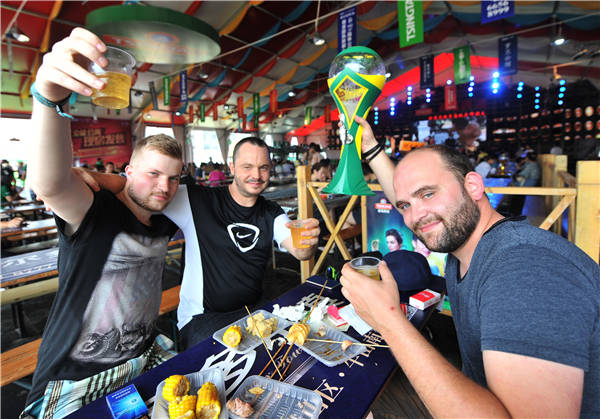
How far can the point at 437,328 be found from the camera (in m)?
3.24

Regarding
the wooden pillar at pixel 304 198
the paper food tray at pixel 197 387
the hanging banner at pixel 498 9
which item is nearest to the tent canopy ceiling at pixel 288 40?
the hanging banner at pixel 498 9

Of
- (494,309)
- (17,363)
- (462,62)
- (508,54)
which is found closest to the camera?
(494,309)

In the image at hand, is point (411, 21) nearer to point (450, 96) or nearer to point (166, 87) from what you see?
point (166, 87)

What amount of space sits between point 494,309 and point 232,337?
1.04 metres

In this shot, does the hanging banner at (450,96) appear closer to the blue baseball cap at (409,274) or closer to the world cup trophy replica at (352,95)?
the blue baseball cap at (409,274)

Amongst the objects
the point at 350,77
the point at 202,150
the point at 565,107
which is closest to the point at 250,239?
the point at 350,77

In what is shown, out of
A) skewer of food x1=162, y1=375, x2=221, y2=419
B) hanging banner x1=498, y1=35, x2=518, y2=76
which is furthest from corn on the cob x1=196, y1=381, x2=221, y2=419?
hanging banner x1=498, y1=35, x2=518, y2=76

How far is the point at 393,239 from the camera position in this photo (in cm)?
324

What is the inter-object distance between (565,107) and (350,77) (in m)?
17.8

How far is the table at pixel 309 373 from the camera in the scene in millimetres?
1046

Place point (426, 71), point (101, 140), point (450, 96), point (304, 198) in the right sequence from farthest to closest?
point (101, 140)
point (450, 96)
point (426, 71)
point (304, 198)

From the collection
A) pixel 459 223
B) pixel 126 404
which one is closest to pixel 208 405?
pixel 126 404

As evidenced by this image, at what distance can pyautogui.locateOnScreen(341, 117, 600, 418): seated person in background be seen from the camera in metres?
0.74

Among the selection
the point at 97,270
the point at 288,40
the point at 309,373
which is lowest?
the point at 309,373
